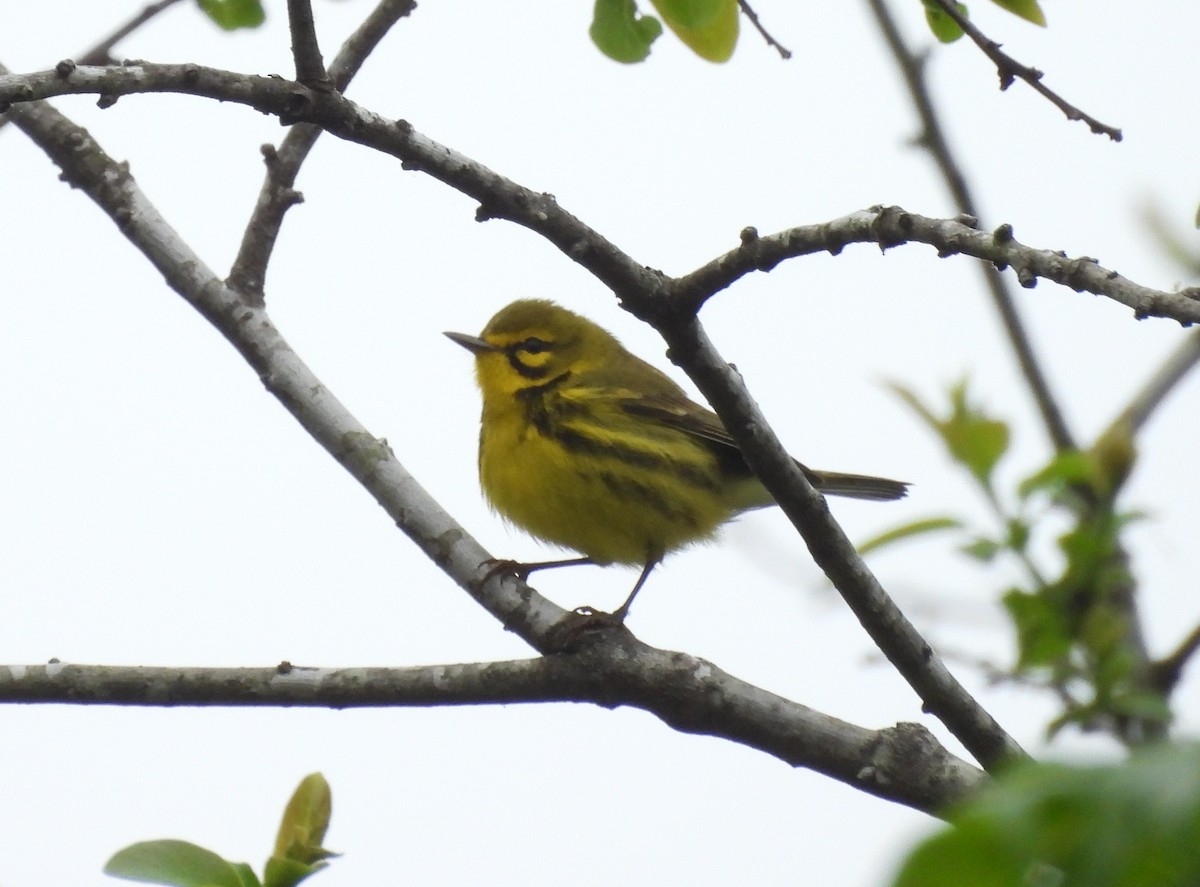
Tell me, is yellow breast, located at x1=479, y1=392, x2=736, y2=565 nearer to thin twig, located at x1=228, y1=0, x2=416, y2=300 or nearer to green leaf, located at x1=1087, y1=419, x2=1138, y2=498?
thin twig, located at x1=228, y1=0, x2=416, y2=300

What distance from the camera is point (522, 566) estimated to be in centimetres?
538

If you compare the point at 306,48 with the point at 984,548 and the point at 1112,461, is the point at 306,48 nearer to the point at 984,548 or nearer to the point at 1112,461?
the point at 984,548

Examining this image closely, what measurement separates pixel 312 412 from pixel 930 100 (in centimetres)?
282

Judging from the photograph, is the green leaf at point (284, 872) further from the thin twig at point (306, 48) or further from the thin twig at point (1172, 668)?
the thin twig at point (1172, 668)

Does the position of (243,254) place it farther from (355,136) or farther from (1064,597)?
(1064,597)

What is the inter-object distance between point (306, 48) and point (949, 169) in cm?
343

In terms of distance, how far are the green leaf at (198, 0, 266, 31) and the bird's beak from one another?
118 inches

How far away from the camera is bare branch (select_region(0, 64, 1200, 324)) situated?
262 cm

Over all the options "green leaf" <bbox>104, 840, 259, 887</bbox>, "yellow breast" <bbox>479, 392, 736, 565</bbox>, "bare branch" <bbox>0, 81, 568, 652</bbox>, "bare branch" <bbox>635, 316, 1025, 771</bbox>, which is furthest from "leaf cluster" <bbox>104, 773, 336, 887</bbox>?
"yellow breast" <bbox>479, 392, 736, 565</bbox>

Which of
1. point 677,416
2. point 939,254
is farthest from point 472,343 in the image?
point 939,254

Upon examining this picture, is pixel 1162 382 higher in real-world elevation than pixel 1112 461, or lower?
higher

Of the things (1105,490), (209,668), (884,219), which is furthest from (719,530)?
(884,219)

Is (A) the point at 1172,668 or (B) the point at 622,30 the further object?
(A) the point at 1172,668

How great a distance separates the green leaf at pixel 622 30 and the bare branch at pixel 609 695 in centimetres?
166
